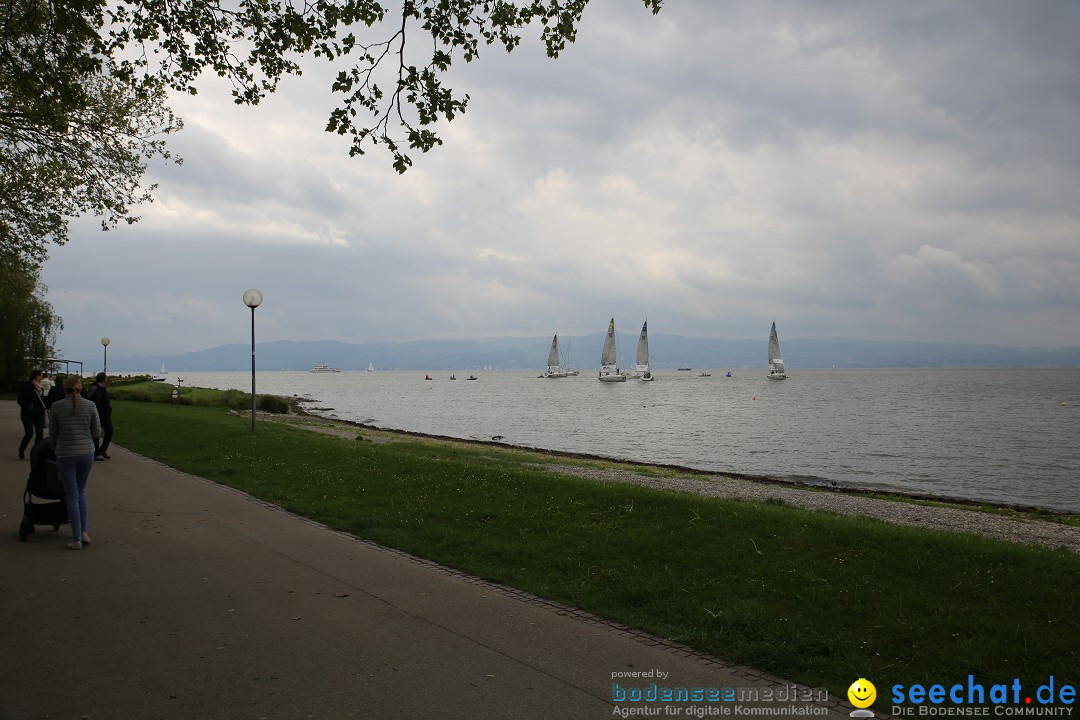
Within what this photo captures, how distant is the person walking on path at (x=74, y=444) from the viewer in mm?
8680

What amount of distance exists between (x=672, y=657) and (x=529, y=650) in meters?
1.16

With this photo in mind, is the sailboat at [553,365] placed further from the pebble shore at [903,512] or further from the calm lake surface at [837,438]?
the pebble shore at [903,512]

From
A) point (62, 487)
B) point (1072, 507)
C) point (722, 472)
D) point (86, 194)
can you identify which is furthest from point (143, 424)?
point (1072, 507)

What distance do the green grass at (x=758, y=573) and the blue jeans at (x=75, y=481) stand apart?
10.6 feet

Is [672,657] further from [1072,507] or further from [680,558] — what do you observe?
[1072,507]

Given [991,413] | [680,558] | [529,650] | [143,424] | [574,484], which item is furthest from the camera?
[991,413]

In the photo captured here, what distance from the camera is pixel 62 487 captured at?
29.9 ft

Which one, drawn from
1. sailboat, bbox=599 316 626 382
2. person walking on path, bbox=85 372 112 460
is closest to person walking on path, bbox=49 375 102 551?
person walking on path, bbox=85 372 112 460

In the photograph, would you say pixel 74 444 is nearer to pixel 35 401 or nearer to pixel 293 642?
pixel 293 642

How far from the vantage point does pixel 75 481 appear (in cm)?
881

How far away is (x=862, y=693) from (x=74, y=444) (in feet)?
29.2

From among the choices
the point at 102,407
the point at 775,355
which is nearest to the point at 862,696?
the point at 102,407

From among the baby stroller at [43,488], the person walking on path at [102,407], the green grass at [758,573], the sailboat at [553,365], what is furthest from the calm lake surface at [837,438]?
the sailboat at [553,365]

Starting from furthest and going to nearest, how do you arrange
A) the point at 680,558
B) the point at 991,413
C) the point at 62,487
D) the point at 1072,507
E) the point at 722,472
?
1. the point at 991,413
2. the point at 722,472
3. the point at 1072,507
4. the point at 62,487
5. the point at 680,558
